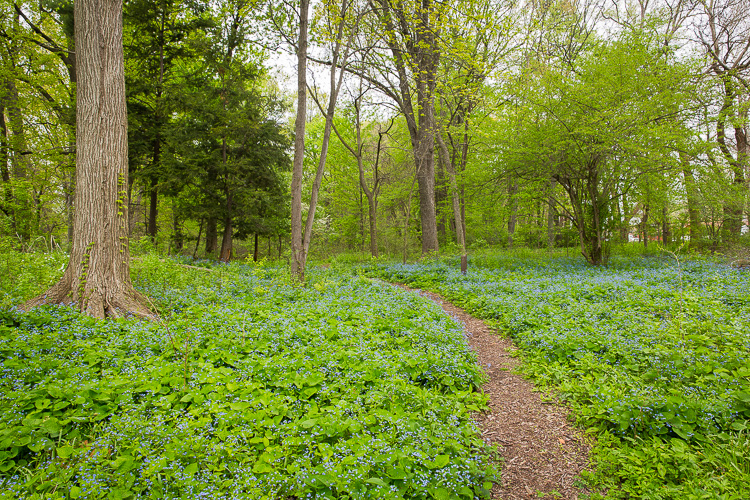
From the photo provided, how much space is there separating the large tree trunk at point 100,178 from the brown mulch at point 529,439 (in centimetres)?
492

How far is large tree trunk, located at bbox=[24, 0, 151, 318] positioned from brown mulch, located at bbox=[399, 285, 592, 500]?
194 inches

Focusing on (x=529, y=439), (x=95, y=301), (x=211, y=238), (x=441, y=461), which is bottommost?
(x=529, y=439)

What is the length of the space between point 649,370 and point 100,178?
7583mm

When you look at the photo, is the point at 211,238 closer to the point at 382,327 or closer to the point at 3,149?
the point at 3,149

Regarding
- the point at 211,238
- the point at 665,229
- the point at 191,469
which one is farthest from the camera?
the point at 211,238

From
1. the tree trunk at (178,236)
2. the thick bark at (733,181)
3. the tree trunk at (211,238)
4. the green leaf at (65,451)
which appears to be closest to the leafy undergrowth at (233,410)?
the green leaf at (65,451)

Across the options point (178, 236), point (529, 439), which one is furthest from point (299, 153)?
point (178, 236)

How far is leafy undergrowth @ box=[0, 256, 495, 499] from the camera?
2234mm

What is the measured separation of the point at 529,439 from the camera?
3375 millimetres

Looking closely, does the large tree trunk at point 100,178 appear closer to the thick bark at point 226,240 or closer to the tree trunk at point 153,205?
the thick bark at point 226,240

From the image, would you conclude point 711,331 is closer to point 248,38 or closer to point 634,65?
point 634,65

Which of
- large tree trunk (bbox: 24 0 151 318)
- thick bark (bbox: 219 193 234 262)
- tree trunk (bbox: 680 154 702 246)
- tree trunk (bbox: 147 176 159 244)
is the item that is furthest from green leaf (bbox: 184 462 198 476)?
tree trunk (bbox: 147 176 159 244)

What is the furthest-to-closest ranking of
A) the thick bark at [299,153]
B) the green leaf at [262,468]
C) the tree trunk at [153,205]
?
the tree trunk at [153,205]
the thick bark at [299,153]
the green leaf at [262,468]

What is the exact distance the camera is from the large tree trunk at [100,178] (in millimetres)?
4949
